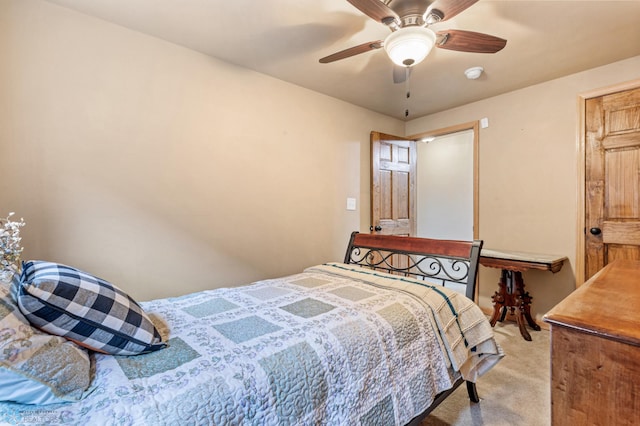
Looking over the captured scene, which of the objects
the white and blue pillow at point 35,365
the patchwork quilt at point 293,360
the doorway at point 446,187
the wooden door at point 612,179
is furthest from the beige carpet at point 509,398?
the doorway at point 446,187

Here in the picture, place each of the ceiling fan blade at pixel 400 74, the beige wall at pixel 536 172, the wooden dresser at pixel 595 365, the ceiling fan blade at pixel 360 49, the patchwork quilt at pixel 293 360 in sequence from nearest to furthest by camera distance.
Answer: the wooden dresser at pixel 595 365
the patchwork quilt at pixel 293 360
the ceiling fan blade at pixel 360 49
the ceiling fan blade at pixel 400 74
the beige wall at pixel 536 172

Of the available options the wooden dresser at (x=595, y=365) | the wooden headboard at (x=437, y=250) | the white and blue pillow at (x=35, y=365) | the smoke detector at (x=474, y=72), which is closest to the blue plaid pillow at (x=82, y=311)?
the white and blue pillow at (x=35, y=365)

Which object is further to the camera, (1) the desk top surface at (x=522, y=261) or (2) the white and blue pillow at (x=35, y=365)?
(1) the desk top surface at (x=522, y=261)

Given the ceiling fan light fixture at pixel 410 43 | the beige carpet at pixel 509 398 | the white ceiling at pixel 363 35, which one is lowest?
the beige carpet at pixel 509 398

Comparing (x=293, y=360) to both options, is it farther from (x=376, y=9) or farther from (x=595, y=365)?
(x=376, y=9)

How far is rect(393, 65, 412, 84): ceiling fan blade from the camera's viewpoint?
8.41 ft

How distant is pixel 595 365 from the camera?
2.36 ft

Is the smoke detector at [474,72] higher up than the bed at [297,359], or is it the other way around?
the smoke detector at [474,72]

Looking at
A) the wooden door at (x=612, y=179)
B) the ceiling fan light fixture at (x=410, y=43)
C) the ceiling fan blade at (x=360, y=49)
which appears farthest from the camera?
the wooden door at (x=612, y=179)

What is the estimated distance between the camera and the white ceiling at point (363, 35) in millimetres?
1818

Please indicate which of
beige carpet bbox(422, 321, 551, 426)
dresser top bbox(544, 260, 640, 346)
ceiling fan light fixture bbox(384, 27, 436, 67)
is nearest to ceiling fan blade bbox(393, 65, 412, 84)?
ceiling fan light fixture bbox(384, 27, 436, 67)

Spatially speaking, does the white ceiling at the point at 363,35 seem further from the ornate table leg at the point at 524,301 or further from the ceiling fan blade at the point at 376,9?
the ornate table leg at the point at 524,301

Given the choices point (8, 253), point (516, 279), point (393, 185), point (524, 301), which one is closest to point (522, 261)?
point (516, 279)

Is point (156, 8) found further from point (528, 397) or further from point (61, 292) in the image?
point (528, 397)
